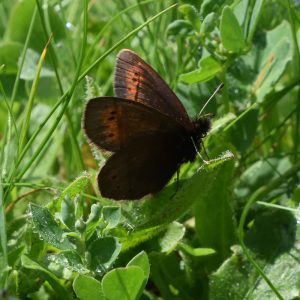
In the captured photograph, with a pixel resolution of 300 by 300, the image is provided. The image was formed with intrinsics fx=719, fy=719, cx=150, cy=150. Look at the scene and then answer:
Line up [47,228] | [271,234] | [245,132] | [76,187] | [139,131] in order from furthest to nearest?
1. [245,132]
2. [271,234]
3. [139,131]
4. [76,187]
5. [47,228]

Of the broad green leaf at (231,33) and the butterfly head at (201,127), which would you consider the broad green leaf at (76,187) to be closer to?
the butterfly head at (201,127)

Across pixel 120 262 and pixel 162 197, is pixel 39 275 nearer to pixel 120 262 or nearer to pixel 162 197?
pixel 120 262

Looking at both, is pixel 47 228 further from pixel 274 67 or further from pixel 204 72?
pixel 274 67

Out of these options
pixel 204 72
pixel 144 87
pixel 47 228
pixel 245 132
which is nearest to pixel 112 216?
pixel 47 228

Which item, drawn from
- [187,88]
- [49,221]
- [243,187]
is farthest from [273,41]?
[49,221]

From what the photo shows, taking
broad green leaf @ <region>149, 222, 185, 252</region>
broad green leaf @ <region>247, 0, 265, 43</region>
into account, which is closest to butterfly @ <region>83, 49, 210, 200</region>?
broad green leaf @ <region>149, 222, 185, 252</region>

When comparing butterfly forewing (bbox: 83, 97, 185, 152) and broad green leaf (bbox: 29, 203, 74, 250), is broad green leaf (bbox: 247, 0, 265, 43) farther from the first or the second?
broad green leaf (bbox: 29, 203, 74, 250)

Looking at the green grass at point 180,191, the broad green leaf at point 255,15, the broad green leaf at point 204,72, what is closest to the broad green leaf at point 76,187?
the green grass at point 180,191
